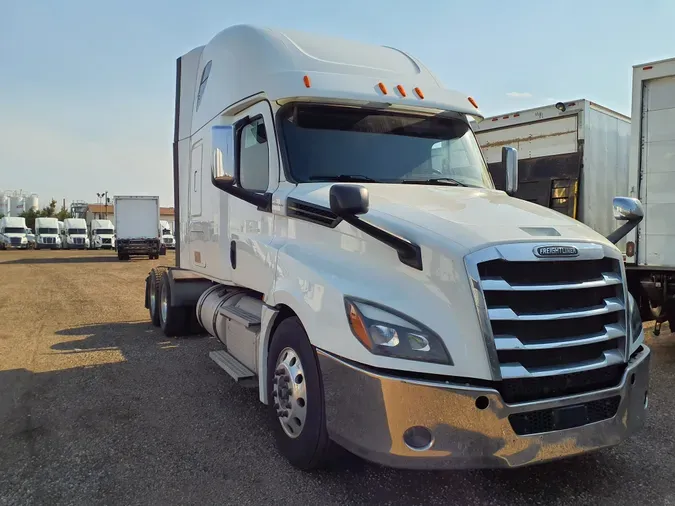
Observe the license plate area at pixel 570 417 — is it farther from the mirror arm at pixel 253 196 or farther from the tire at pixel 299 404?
the mirror arm at pixel 253 196

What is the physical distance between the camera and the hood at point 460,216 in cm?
320

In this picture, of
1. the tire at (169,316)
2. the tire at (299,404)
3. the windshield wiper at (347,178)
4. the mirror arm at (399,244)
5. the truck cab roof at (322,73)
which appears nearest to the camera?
the mirror arm at (399,244)

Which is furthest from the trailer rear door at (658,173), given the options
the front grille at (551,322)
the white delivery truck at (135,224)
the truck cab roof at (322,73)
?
the white delivery truck at (135,224)

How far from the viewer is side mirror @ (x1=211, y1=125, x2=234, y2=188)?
175 inches

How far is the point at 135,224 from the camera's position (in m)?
32.4

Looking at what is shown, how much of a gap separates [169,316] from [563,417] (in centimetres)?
645

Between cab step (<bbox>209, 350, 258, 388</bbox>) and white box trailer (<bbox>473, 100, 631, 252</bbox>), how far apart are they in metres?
5.08

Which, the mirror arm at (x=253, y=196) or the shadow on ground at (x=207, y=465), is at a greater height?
the mirror arm at (x=253, y=196)

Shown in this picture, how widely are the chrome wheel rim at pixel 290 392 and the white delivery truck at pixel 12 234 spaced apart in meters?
55.7

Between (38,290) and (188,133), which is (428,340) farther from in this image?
(38,290)

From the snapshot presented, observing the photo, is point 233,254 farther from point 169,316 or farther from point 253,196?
point 169,316

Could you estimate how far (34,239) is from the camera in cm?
5381

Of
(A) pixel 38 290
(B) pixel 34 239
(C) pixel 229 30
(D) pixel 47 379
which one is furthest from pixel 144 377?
(B) pixel 34 239

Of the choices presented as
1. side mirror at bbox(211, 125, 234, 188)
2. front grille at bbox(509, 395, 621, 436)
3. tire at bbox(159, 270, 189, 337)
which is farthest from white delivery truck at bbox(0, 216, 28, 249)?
front grille at bbox(509, 395, 621, 436)
